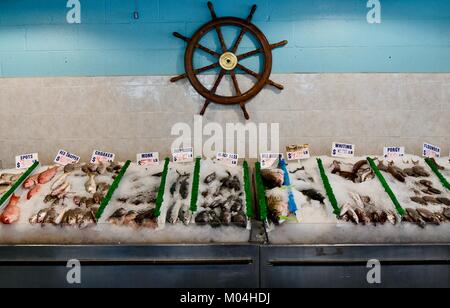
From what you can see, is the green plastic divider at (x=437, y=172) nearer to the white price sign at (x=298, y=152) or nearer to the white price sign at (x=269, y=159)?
the white price sign at (x=298, y=152)

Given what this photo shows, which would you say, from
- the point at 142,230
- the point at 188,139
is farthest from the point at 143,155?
the point at 142,230

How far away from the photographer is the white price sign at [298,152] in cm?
309

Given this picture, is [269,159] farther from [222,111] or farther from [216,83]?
[216,83]

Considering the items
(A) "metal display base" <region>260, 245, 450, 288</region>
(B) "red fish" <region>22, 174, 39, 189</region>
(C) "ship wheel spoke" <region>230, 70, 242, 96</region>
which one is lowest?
(A) "metal display base" <region>260, 245, 450, 288</region>

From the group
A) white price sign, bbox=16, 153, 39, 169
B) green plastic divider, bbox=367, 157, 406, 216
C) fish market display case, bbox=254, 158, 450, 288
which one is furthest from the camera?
white price sign, bbox=16, 153, 39, 169

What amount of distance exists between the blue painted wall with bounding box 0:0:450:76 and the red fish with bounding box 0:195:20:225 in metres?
1.24

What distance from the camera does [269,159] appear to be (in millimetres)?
3037

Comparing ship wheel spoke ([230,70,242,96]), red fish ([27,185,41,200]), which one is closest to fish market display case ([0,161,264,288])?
red fish ([27,185,41,200])

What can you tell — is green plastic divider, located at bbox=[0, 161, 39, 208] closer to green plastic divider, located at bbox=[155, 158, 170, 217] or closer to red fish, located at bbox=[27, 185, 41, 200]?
red fish, located at bbox=[27, 185, 41, 200]

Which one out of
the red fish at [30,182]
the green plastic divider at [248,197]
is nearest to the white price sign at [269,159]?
the green plastic divider at [248,197]

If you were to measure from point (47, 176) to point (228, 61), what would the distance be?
174 cm

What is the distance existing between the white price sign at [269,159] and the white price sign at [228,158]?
9.2 inches

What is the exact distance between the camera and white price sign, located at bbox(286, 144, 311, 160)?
121 inches

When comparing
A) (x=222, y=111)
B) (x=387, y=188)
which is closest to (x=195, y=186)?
(x=222, y=111)
